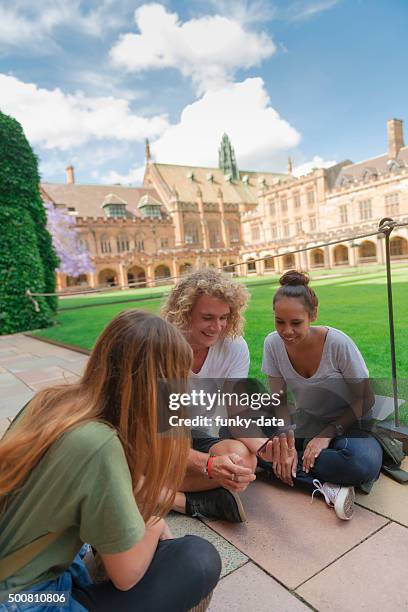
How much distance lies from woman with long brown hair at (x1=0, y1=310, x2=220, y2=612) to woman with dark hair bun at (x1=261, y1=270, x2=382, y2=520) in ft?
3.39

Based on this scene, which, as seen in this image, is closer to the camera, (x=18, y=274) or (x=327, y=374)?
(x=327, y=374)

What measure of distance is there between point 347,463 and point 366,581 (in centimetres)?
59

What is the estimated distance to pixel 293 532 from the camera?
1.96 meters

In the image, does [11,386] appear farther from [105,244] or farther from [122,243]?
[122,243]

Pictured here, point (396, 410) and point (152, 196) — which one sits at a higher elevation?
point (152, 196)

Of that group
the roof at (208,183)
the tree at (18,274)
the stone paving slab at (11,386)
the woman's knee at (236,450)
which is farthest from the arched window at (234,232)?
the woman's knee at (236,450)

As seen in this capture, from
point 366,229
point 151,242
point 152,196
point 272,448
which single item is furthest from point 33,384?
point 152,196

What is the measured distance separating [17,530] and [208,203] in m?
56.7

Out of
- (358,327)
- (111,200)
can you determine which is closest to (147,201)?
(111,200)

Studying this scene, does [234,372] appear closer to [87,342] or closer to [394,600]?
[394,600]

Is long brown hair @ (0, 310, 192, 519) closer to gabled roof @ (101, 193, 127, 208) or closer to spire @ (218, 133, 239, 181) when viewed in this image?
gabled roof @ (101, 193, 127, 208)

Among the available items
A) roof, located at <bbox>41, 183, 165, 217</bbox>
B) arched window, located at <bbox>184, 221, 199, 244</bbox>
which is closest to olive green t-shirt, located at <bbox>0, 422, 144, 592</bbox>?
roof, located at <bbox>41, 183, 165, 217</bbox>

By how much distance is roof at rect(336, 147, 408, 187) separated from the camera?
41.9 meters

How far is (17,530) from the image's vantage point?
1.04 metres
